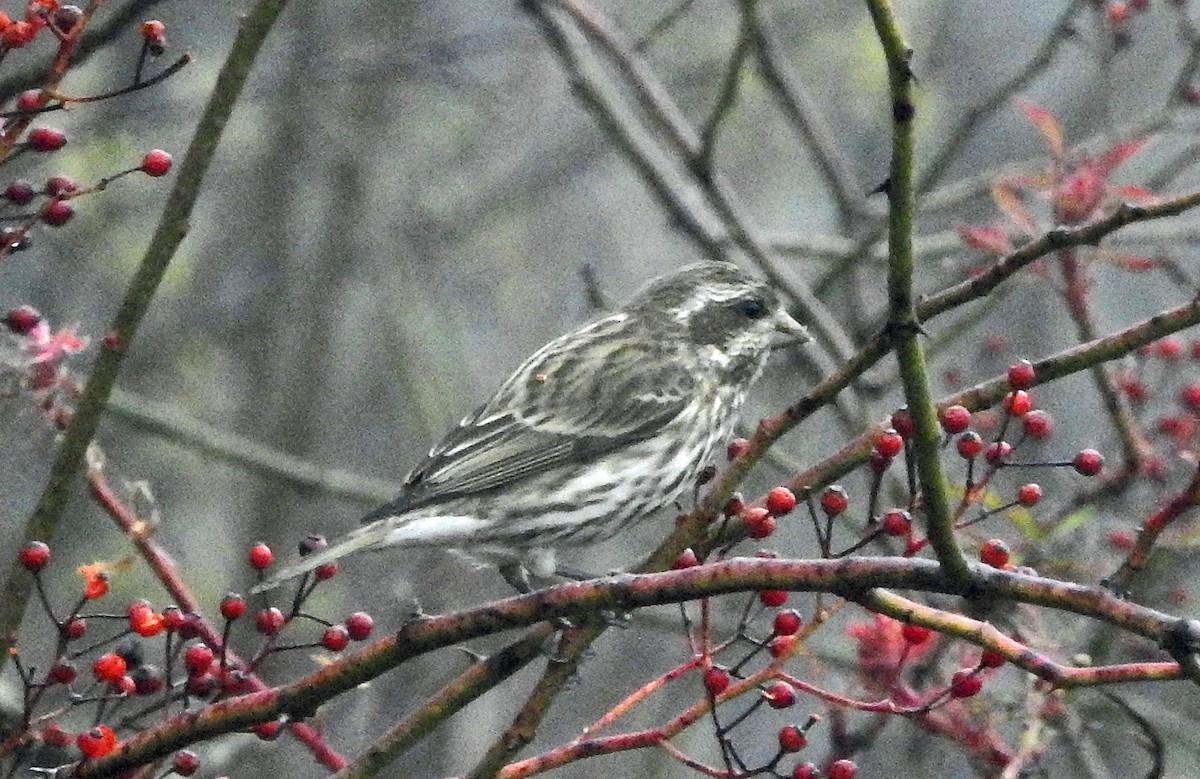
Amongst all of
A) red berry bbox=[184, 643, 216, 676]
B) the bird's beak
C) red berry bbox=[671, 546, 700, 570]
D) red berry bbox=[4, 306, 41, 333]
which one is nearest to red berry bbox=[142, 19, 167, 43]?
red berry bbox=[4, 306, 41, 333]

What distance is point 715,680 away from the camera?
3.98 m

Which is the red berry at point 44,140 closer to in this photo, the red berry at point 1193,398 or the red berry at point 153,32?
the red berry at point 153,32

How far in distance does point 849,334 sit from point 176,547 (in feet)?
15.3

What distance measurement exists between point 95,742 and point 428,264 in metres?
7.80

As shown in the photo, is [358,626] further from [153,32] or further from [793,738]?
[153,32]

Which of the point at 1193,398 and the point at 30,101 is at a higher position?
the point at 30,101

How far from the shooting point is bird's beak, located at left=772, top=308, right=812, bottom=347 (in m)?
7.15

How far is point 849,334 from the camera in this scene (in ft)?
31.1

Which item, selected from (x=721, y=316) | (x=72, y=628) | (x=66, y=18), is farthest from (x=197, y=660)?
(x=721, y=316)

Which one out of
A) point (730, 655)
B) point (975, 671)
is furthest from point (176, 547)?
point (975, 671)

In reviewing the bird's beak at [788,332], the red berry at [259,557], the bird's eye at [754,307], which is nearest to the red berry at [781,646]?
the red berry at [259,557]

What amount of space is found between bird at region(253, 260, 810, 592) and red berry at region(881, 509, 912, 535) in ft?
8.07

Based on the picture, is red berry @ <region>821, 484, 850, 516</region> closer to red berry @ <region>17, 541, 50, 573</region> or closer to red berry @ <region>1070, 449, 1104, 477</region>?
red berry @ <region>1070, 449, 1104, 477</region>

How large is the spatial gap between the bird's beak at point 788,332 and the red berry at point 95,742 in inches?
147
